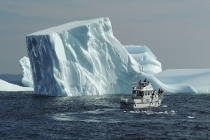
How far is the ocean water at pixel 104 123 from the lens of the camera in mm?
30188

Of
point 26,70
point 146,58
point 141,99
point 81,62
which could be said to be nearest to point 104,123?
→ point 141,99

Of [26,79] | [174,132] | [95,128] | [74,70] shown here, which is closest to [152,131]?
[174,132]

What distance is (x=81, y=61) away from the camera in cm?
6209

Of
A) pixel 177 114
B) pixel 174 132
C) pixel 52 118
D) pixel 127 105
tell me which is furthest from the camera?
pixel 127 105

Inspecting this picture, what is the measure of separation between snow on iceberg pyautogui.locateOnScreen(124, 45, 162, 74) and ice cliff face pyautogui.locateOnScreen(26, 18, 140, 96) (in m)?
17.9

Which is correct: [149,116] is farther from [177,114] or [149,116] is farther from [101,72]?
[101,72]

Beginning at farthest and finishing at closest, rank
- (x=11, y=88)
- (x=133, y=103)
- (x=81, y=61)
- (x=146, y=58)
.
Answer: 1. (x=11, y=88)
2. (x=146, y=58)
3. (x=81, y=61)
4. (x=133, y=103)

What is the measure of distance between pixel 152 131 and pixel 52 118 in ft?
31.6

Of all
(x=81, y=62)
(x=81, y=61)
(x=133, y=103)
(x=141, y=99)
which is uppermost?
(x=81, y=61)

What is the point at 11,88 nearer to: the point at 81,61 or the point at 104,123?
the point at 81,61

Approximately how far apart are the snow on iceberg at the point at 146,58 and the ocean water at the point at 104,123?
36783mm

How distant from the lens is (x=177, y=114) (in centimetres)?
4159

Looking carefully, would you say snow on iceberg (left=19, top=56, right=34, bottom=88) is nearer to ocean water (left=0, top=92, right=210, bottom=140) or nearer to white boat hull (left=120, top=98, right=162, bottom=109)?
Result: ocean water (left=0, top=92, right=210, bottom=140)

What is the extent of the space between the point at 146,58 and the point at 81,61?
26.0 metres
